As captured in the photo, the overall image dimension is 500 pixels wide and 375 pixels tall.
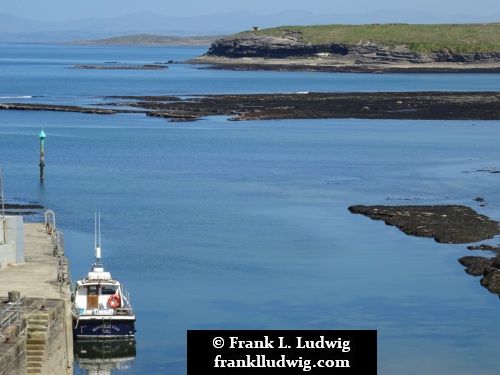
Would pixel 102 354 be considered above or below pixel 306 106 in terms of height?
above

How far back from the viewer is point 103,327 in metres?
29.9

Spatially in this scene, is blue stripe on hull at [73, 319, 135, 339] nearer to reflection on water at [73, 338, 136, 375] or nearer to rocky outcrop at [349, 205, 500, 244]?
reflection on water at [73, 338, 136, 375]

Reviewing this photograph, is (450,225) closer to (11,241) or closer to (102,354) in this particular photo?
(102,354)

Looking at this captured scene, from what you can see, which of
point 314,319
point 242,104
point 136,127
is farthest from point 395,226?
point 242,104

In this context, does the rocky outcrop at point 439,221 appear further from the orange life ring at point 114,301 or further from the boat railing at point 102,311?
the boat railing at point 102,311

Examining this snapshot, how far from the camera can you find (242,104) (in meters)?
110

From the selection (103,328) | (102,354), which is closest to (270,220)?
(103,328)

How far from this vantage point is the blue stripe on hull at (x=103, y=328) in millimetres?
29891

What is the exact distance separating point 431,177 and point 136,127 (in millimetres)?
32101

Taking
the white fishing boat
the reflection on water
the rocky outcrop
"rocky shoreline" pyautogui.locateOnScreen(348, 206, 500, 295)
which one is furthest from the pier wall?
the rocky outcrop

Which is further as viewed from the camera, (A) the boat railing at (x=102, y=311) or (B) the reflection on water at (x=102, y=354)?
(A) the boat railing at (x=102, y=311)

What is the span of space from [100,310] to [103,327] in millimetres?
558

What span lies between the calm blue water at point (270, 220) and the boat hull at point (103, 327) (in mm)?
717

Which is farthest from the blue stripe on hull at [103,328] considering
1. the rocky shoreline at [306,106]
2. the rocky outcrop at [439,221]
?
the rocky shoreline at [306,106]
